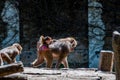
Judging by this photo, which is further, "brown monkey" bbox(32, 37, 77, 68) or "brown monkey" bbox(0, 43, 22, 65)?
"brown monkey" bbox(32, 37, 77, 68)

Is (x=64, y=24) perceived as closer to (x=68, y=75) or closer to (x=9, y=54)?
(x=9, y=54)

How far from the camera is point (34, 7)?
1842 centimetres

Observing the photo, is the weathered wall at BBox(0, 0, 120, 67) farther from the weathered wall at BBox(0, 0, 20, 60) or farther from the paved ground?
the paved ground

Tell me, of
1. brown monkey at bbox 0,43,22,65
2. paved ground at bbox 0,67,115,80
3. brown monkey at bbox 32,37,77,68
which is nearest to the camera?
paved ground at bbox 0,67,115,80

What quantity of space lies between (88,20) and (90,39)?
601mm

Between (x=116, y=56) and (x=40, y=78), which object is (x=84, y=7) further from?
(x=116, y=56)

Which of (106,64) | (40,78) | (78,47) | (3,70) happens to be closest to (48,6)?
(78,47)

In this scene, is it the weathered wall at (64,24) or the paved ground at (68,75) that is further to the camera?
the weathered wall at (64,24)

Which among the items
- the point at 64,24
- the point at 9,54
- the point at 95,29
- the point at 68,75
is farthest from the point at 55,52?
the point at 64,24

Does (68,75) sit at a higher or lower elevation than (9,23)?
lower

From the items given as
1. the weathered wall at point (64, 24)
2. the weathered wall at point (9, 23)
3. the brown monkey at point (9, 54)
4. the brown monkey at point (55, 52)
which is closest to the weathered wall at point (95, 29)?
the weathered wall at point (64, 24)

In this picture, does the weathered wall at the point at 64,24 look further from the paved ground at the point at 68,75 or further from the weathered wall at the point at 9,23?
the paved ground at the point at 68,75

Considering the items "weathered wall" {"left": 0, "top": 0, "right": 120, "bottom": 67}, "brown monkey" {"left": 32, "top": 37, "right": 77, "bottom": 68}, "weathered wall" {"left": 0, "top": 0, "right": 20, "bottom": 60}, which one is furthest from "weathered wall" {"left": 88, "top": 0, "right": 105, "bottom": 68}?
"brown monkey" {"left": 32, "top": 37, "right": 77, "bottom": 68}

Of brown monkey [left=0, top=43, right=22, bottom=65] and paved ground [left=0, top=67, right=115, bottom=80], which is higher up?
brown monkey [left=0, top=43, right=22, bottom=65]
